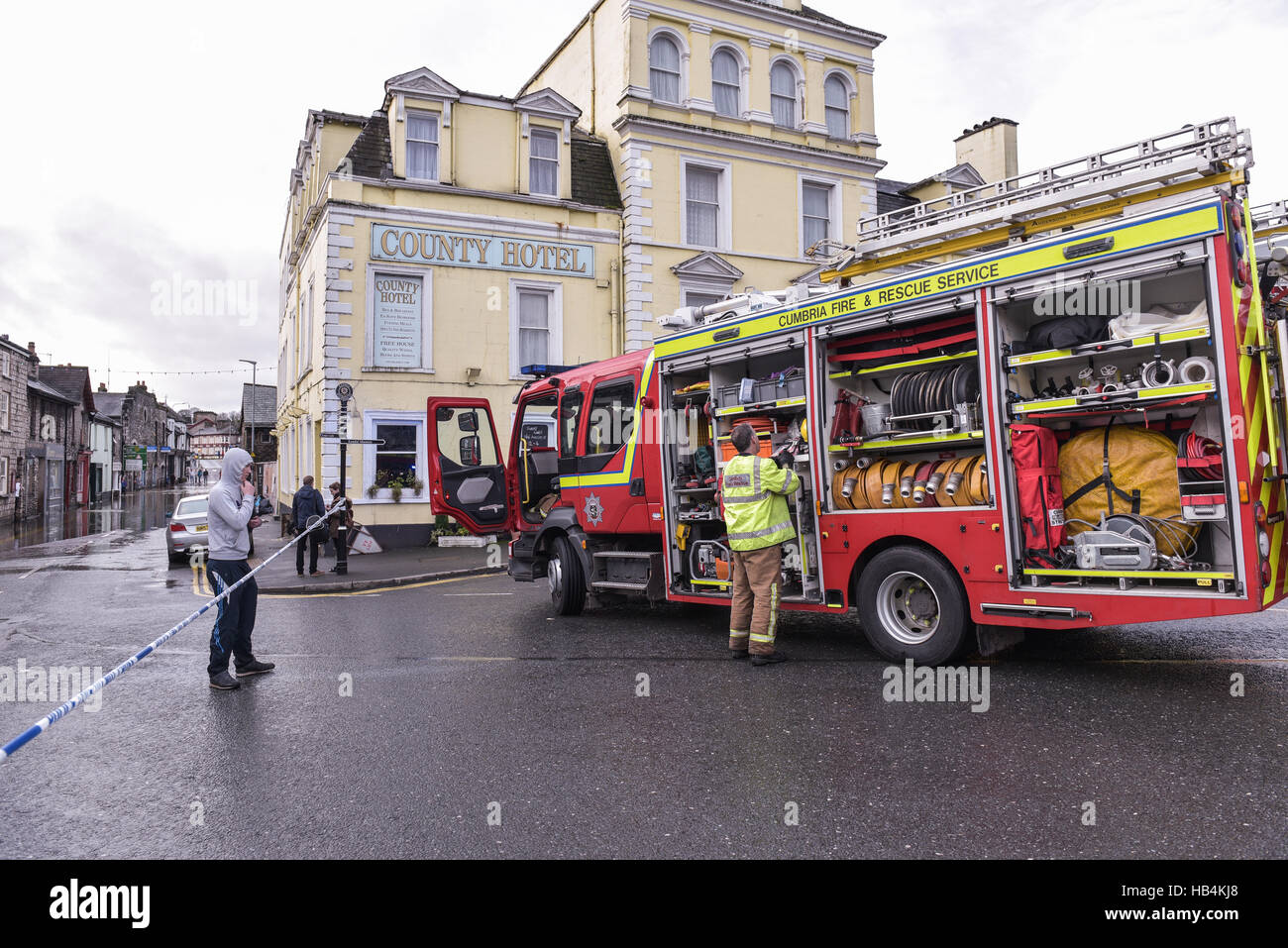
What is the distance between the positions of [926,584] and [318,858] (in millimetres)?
4495

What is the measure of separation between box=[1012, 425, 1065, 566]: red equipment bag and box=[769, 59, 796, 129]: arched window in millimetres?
19109

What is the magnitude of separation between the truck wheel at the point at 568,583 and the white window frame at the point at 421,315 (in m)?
11.2

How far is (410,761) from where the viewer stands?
470 cm

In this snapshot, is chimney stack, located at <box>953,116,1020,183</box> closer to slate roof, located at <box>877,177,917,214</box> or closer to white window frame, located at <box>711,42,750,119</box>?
slate roof, located at <box>877,177,917,214</box>

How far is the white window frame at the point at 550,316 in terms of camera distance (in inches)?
810

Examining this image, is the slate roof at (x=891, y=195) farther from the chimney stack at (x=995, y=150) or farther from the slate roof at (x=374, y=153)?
the slate roof at (x=374, y=153)

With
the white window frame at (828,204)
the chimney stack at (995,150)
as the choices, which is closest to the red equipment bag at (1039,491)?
the white window frame at (828,204)

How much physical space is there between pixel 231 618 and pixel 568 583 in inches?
143

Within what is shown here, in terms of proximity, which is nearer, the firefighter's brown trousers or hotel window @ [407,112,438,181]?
the firefighter's brown trousers

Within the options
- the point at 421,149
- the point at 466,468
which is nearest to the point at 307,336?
the point at 421,149

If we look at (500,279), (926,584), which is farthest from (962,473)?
(500,279)

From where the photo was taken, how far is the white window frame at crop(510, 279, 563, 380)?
20578mm

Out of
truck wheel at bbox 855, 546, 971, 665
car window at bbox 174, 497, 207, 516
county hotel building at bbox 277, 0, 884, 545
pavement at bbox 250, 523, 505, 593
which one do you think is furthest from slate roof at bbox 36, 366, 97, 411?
truck wheel at bbox 855, 546, 971, 665

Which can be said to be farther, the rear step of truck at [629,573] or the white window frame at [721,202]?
the white window frame at [721,202]
